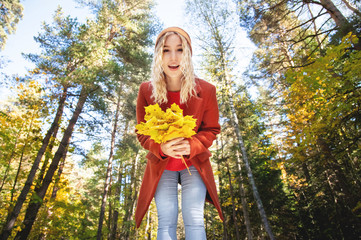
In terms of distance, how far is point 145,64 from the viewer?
1059 centimetres

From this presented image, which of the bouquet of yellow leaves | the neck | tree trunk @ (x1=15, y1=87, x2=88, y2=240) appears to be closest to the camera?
the bouquet of yellow leaves

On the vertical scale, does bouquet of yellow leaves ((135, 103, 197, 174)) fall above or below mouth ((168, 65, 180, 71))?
below

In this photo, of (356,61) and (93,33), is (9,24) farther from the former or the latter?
(356,61)

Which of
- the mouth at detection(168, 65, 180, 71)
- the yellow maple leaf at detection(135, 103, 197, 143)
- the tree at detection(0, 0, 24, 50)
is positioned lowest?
the yellow maple leaf at detection(135, 103, 197, 143)

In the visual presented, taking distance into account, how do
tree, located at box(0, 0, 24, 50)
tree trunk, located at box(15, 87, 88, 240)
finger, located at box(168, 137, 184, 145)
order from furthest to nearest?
tree, located at box(0, 0, 24, 50), tree trunk, located at box(15, 87, 88, 240), finger, located at box(168, 137, 184, 145)

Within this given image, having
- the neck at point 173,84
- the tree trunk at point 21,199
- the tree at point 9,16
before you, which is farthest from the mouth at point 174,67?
the tree at point 9,16

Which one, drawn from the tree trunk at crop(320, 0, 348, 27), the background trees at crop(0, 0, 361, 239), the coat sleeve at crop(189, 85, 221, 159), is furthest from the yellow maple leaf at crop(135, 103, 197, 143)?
the tree trunk at crop(320, 0, 348, 27)

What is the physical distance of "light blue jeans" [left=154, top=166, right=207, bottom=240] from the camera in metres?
1.33

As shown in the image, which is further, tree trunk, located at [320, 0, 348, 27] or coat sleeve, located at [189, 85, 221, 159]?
tree trunk, located at [320, 0, 348, 27]

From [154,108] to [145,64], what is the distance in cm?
1002

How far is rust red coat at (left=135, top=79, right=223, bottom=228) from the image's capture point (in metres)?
1.43

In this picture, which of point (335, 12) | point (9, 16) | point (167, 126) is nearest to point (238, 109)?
point (335, 12)

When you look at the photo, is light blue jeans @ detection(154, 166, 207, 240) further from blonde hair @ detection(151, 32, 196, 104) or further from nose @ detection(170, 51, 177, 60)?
nose @ detection(170, 51, 177, 60)

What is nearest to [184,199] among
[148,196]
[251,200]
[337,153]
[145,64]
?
[148,196]
